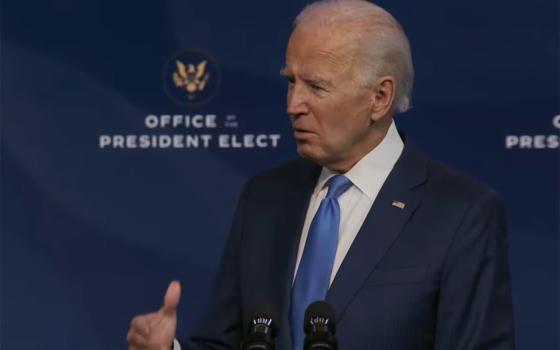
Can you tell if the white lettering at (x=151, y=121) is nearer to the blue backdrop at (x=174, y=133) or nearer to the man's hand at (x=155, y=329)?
the blue backdrop at (x=174, y=133)

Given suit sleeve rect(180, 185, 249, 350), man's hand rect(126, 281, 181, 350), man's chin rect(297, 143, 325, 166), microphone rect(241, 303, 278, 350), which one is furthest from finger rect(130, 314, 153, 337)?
man's chin rect(297, 143, 325, 166)

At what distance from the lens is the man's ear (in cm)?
246

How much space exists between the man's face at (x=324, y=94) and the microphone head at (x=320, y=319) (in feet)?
1.68

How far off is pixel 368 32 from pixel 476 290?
0.58 metres

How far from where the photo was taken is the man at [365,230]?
91.7 inches

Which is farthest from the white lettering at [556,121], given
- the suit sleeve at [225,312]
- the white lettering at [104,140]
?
the white lettering at [104,140]

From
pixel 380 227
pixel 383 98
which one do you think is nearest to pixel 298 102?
pixel 383 98

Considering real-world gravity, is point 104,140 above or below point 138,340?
above

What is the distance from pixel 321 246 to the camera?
2.42 metres

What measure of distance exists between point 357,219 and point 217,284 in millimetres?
370

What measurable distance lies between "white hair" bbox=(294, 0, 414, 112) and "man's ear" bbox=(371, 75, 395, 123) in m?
0.02

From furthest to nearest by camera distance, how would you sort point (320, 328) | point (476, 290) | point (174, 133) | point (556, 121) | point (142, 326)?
point (174, 133) < point (556, 121) < point (476, 290) < point (142, 326) < point (320, 328)

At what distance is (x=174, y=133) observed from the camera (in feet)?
12.8

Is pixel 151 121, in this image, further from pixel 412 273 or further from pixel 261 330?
pixel 261 330
